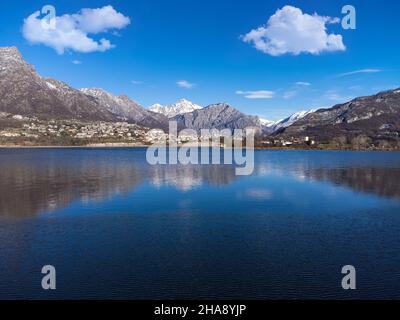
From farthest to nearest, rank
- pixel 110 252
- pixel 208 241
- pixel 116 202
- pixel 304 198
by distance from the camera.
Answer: pixel 304 198, pixel 116 202, pixel 208 241, pixel 110 252

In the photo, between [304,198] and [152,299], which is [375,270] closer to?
[152,299]

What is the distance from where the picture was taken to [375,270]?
60.5 ft

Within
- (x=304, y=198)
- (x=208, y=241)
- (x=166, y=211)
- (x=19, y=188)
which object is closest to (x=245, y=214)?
(x=166, y=211)

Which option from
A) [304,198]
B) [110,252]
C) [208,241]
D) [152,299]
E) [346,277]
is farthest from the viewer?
[304,198]

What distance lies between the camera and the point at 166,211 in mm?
32250

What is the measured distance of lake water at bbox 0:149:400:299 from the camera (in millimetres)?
16344

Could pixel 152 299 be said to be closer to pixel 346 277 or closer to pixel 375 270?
pixel 346 277

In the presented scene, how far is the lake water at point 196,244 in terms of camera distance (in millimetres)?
16344

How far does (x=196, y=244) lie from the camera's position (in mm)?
22344

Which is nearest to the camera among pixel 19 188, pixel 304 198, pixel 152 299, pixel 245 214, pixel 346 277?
pixel 152 299
